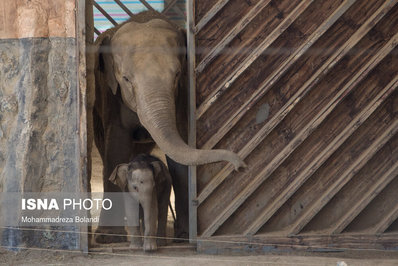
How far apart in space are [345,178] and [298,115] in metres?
0.62

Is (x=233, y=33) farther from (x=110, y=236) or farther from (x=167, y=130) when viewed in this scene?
(x=110, y=236)

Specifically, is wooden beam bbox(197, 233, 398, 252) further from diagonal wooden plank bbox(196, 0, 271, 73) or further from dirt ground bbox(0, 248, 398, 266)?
diagonal wooden plank bbox(196, 0, 271, 73)

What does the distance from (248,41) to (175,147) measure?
1.04 meters

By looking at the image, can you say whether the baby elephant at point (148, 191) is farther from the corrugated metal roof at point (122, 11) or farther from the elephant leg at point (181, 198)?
the corrugated metal roof at point (122, 11)

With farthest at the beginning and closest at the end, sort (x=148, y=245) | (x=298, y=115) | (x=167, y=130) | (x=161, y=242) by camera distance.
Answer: (x=161, y=242) → (x=298, y=115) → (x=148, y=245) → (x=167, y=130)

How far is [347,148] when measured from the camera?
19.2 feet

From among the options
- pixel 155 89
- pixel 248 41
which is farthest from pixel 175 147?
pixel 248 41

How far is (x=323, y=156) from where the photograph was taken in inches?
227

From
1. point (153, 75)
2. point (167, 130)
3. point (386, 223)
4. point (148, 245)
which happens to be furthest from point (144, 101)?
point (386, 223)

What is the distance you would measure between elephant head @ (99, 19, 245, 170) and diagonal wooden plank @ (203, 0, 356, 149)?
377mm

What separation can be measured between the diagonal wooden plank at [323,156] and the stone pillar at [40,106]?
145cm

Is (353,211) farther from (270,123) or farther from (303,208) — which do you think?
(270,123)

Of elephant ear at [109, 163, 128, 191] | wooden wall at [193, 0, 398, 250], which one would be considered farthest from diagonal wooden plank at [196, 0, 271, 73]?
elephant ear at [109, 163, 128, 191]

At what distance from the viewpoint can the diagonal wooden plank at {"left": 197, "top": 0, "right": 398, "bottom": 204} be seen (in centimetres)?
570
